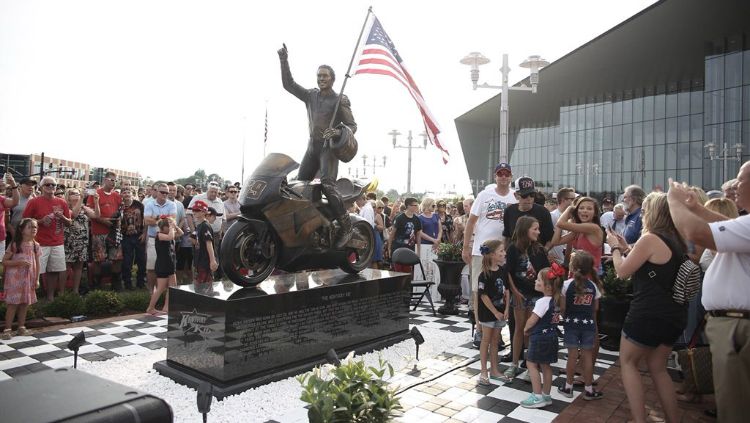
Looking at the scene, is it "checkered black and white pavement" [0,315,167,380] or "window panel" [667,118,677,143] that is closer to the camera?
"checkered black and white pavement" [0,315,167,380]

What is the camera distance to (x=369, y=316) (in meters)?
5.80

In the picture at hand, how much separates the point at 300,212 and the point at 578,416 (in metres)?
3.35

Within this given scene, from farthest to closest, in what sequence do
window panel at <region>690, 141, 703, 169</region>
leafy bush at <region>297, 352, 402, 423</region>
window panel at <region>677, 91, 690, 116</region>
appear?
window panel at <region>677, 91, 690, 116</region>, window panel at <region>690, 141, 703, 169</region>, leafy bush at <region>297, 352, 402, 423</region>

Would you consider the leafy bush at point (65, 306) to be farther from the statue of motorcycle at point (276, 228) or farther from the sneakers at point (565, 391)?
the sneakers at point (565, 391)

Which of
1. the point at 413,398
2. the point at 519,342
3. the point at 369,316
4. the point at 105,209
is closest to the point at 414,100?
the point at 369,316

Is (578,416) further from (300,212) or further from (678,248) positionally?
(300,212)

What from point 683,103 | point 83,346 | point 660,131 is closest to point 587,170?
point 660,131

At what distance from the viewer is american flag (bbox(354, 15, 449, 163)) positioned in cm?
645

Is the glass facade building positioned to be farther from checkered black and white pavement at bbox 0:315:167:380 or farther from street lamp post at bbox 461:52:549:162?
checkered black and white pavement at bbox 0:315:167:380

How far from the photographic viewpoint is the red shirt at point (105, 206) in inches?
340

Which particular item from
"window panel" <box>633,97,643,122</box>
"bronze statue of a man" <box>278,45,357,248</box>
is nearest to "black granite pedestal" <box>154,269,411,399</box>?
"bronze statue of a man" <box>278,45,357,248</box>

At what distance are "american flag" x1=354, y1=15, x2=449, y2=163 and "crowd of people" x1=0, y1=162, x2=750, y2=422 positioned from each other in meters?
1.59

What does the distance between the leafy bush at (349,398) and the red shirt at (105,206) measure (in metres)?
7.59

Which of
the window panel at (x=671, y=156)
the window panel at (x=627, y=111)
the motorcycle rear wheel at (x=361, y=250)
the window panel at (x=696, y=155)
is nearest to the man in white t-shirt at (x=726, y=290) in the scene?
the motorcycle rear wheel at (x=361, y=250)
